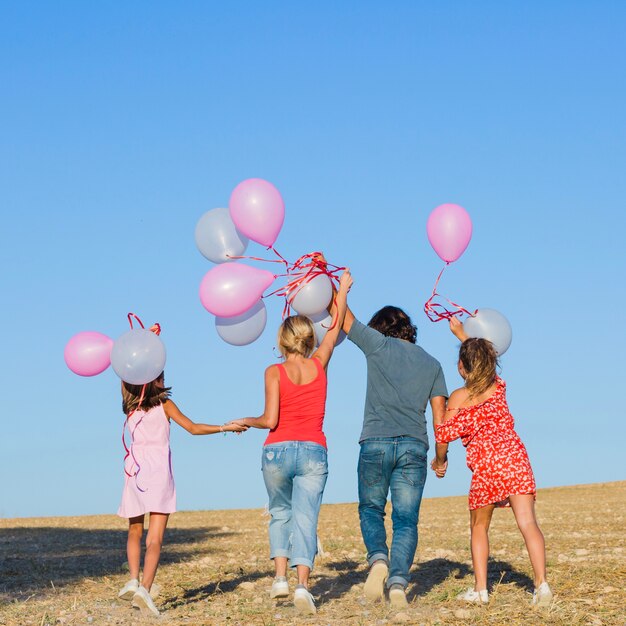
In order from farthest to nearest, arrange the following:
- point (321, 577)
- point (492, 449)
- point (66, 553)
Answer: point (66, 553), point (321, 577), point (492, 449)

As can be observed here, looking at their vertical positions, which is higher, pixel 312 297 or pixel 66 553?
pixel 312 297

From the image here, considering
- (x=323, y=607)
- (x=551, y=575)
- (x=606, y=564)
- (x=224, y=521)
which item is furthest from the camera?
(x=224, y=521)

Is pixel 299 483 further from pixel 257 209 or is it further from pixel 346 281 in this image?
pixel 257 209

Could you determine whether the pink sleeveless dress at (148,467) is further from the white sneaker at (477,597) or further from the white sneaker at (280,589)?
the white sneaker at (477,597)

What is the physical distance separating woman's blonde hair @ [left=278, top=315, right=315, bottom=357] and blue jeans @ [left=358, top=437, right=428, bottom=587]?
862mm

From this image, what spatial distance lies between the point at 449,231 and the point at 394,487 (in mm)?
2352

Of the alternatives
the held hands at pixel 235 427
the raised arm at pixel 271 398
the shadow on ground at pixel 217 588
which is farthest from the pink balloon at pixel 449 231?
the shadow on ground at pixel 217 588

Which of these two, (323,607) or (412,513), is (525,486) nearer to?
(412,513)

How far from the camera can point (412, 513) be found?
727cm

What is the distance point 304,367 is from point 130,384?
58.4 inches

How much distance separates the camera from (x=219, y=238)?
8031mm

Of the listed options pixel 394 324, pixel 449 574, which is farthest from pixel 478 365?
pixel 449 574

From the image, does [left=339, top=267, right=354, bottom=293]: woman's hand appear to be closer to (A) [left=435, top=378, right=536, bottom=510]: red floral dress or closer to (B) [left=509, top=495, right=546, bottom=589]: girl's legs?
(A) [left=435, top=378, right=536, bottom=510]: red floral dress

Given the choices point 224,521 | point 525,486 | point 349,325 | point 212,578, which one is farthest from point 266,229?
point 224,521
